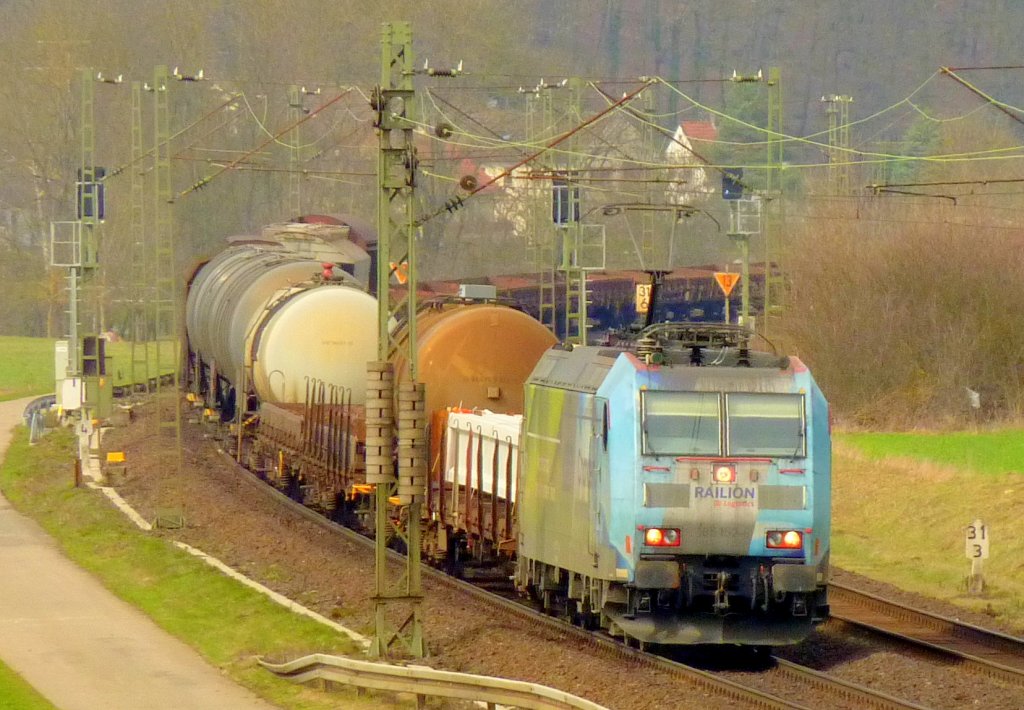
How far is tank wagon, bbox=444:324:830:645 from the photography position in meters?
15.0

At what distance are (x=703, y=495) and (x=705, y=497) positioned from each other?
26 millimetres

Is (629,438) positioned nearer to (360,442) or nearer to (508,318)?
(508,318)

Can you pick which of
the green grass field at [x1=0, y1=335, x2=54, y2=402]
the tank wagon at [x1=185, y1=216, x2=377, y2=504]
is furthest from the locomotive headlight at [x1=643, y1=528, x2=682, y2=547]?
the green grass field at [x1=0, y1=335, x2=54, y2=402]

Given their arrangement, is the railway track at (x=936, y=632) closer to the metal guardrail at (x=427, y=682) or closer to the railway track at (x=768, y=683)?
the railway track at (x=768, y=683)

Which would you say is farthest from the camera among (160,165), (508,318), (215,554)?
(160,165)

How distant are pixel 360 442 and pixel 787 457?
9926mm

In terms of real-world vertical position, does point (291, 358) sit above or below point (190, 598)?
above

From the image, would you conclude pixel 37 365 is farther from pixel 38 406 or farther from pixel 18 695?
pixel 18 695

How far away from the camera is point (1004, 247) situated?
44406mm

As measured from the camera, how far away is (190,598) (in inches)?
834

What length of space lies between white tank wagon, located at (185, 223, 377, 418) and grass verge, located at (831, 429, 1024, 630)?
30.0 feet

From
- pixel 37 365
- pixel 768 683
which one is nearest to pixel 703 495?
pixel 768 683

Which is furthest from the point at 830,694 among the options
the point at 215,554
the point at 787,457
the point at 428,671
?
the point at 215,554

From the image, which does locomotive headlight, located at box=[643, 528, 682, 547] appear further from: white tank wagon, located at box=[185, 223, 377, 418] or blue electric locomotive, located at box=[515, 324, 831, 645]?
white tank wagon, located at box=[185, 223, 377, 418]
